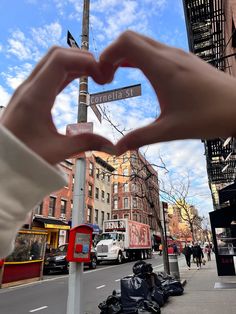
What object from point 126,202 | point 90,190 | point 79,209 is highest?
point 126,202

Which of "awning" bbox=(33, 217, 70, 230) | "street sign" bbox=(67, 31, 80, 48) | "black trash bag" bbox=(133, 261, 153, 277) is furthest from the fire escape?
"awning" bbox=(33, 217, 70, 230)

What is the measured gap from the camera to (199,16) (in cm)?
964

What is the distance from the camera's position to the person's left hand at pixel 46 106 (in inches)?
35.0

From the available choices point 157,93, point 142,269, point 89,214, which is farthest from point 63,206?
point 157,93

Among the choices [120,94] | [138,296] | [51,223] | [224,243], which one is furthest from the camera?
[51,223]

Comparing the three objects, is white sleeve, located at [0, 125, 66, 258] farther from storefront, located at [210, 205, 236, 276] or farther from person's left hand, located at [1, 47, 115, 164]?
storefront, located at [210, 205, 236, 276]

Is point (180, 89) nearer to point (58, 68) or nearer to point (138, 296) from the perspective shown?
point (58, 68)

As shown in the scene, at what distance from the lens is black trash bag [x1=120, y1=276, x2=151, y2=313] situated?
7.27 metres

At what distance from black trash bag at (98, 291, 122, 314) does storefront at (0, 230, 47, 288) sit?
647cm

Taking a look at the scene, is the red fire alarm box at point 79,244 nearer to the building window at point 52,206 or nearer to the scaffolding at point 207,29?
the scaffolding at point 207,29

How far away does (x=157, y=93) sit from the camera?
0.92 metres

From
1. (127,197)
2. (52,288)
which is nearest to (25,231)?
(52,288)

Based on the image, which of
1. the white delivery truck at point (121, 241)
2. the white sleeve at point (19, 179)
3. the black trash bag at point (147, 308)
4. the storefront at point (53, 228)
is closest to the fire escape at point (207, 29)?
the black trash bag at point (147, 308)

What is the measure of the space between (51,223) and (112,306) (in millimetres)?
20338
